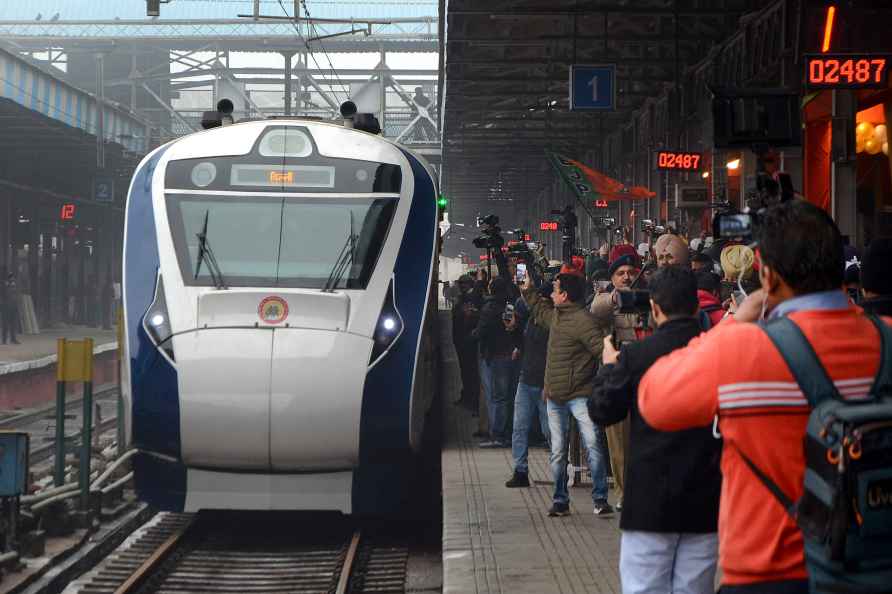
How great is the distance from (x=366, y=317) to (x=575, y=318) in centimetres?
144

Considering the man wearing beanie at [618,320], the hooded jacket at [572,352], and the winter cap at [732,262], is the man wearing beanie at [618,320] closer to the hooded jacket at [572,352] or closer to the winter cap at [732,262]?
the hooded jacket at [572,352]

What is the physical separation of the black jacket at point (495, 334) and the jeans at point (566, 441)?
11.7 feet

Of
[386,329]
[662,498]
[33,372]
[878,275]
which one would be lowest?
[33,372]

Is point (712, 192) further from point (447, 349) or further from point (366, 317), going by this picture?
point (366, 317)

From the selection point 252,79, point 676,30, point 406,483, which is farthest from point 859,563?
point 252,79

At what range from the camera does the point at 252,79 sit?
56.0 meters

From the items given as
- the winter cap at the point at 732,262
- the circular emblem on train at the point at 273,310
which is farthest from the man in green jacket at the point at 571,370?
the circular emblem on train at the point at 273,310

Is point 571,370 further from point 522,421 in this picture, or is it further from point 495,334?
point 495,334

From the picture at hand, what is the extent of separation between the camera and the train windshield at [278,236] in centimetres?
911

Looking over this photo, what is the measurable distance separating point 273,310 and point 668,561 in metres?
5.02

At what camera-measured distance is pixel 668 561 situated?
13.6 ft

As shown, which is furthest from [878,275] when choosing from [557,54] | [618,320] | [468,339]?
[557,54]

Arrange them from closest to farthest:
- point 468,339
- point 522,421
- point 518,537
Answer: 1. point 518,537
2. point 522,421
3. point 468,339

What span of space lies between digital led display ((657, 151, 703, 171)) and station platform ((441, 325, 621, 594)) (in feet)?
30.6
